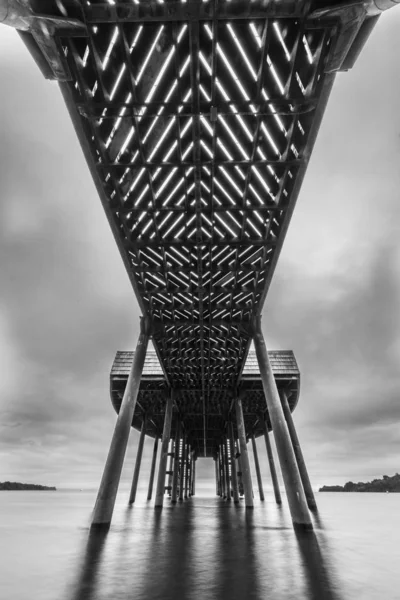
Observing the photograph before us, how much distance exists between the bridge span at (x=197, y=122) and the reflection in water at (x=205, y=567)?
4.89 ft

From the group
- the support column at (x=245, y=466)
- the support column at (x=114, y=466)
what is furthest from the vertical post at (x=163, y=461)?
the support column at (x=114, y=466)

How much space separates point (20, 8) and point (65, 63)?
31.5 inches

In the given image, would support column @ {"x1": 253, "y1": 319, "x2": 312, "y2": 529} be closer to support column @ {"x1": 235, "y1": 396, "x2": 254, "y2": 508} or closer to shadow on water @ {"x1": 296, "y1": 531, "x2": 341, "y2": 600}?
shadow on water @ {"x1": 296, "y1": 531, "x2": 341, "y2": 600}

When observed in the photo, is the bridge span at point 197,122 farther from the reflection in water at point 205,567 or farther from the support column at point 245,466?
the support column at point 245,466

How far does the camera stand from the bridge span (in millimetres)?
4289

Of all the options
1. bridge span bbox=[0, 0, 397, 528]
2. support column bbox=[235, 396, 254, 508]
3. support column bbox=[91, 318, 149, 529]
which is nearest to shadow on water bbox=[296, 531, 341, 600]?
bridge span bbox=[0, 0, 397, 528]

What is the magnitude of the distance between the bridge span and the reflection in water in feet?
4.89

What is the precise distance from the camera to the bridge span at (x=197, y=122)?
14.1 ft

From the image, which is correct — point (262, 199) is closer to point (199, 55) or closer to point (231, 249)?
point (231, 249)

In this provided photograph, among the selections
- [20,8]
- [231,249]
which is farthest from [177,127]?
[231,249]

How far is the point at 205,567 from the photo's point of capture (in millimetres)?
5539

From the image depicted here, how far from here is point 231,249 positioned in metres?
8.69

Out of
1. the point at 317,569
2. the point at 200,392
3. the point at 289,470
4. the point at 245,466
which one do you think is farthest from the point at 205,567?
the point at 200,392

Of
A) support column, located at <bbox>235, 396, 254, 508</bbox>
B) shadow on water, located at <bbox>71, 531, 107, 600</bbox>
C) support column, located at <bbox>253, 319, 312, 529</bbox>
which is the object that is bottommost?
shadow on water, located at <bbox>71, 531, 107, 600</bbox>
